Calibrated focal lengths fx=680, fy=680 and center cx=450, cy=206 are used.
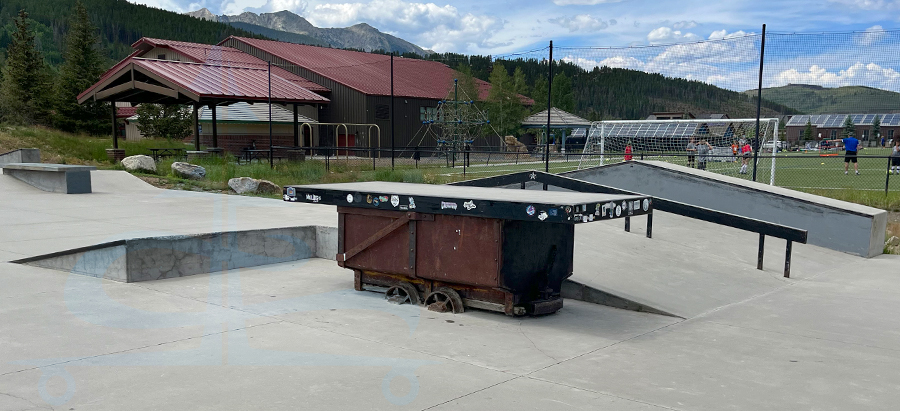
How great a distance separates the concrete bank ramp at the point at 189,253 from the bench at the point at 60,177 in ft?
24.7

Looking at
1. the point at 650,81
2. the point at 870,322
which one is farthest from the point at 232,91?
the point at 870,322

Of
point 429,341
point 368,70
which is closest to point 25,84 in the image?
point 368,70

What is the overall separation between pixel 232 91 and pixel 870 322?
2399 centimetres

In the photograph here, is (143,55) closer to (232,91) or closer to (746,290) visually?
(232,91)

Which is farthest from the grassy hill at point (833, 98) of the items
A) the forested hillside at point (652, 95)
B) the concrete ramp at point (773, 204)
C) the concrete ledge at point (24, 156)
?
the concrete ledge at point (24, 156)

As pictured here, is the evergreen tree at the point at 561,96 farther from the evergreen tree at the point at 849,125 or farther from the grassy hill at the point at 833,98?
the grassy hill at the point at 833,98

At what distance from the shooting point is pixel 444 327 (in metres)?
6.16

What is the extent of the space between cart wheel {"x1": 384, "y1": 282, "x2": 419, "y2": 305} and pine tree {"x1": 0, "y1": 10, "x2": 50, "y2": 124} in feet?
144

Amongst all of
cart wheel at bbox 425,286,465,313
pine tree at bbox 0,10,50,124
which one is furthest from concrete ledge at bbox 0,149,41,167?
pine tree at bbox 0,10,50,124

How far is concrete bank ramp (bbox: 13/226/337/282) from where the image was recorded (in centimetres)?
738

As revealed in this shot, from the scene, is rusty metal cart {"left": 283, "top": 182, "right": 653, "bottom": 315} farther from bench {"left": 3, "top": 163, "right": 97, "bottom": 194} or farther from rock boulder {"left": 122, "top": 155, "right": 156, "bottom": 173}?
rock boulder {"left": 122, "top": 155, "right": 156, "bottom": 173}

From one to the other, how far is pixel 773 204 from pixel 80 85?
152ft

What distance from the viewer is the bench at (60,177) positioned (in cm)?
1443

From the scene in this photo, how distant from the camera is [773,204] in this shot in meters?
12.2
